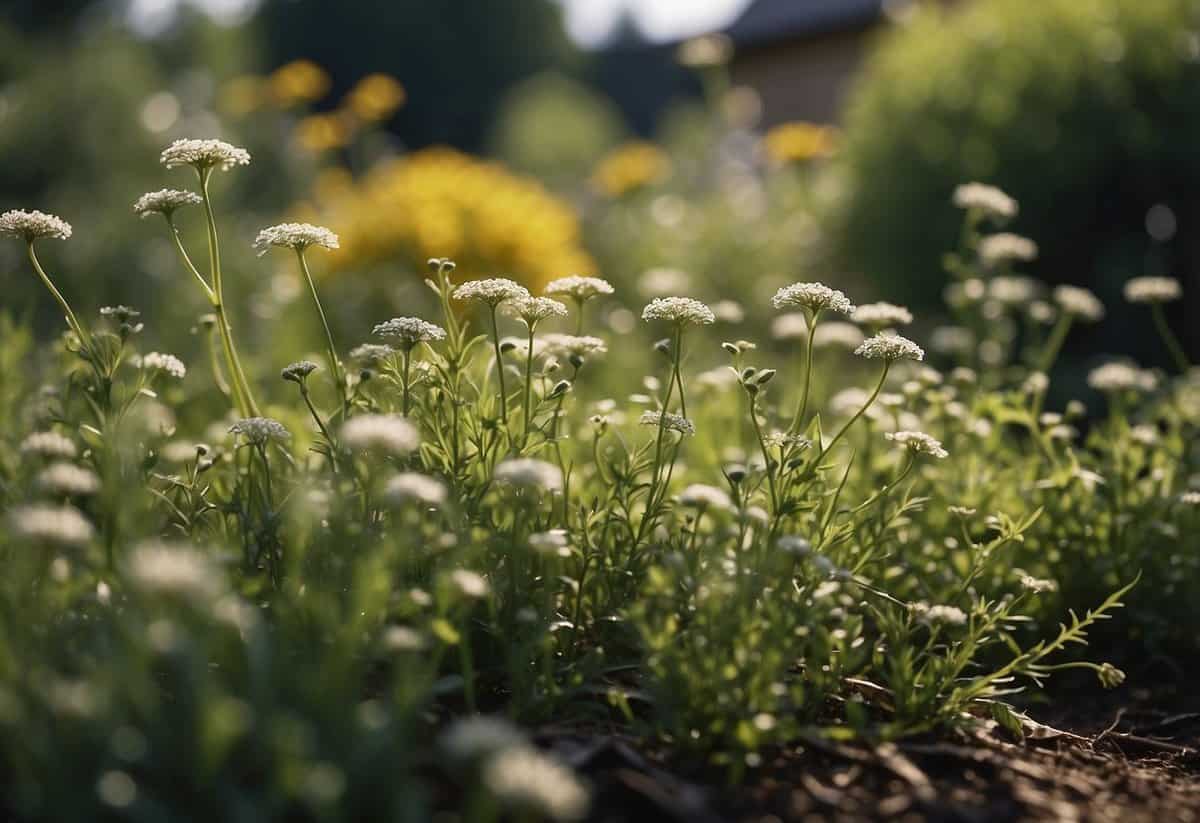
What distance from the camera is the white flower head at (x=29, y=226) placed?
2289 mm

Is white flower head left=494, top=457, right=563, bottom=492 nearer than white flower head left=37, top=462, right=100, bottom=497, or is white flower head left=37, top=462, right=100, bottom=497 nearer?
white flower head left=37, top=462, right=100, bottom=497

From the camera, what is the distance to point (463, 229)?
6801 mm

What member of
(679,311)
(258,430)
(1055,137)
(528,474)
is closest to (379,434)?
(528,474)

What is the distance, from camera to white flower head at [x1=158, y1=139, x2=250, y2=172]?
2.37 metres

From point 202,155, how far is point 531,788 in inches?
65.9

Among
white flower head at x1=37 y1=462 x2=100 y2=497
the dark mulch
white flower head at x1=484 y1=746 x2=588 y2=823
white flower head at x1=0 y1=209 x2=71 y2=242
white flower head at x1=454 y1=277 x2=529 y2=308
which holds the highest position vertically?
white flower head at x1=0 y1=209 x2=71 y2=242

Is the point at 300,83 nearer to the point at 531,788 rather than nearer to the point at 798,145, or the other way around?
the point at 798,145

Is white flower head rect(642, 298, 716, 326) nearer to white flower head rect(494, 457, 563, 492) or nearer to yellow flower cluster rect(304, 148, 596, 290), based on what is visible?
white flower head rect(494, 457, 563, 492)

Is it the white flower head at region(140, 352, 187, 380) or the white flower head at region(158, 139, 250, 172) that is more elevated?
the white flower head at region(158, 139, 250, 172)

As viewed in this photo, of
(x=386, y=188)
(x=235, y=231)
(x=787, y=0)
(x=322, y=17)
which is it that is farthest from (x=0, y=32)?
(x=322, y=17)

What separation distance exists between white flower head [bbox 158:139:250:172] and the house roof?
17.8m

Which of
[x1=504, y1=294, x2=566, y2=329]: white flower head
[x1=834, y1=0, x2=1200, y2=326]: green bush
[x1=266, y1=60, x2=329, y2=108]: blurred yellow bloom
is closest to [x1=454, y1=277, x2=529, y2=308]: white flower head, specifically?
[x1=504, y1=294, x2=566, y2=329]: white flower head

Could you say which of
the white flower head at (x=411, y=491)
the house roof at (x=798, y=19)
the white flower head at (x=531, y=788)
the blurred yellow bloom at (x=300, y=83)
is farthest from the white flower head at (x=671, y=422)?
the house roof at (x=798, y=19)

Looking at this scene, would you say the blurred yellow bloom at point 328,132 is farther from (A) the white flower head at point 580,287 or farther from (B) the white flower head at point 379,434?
(B) the white flower head at point 379,434
